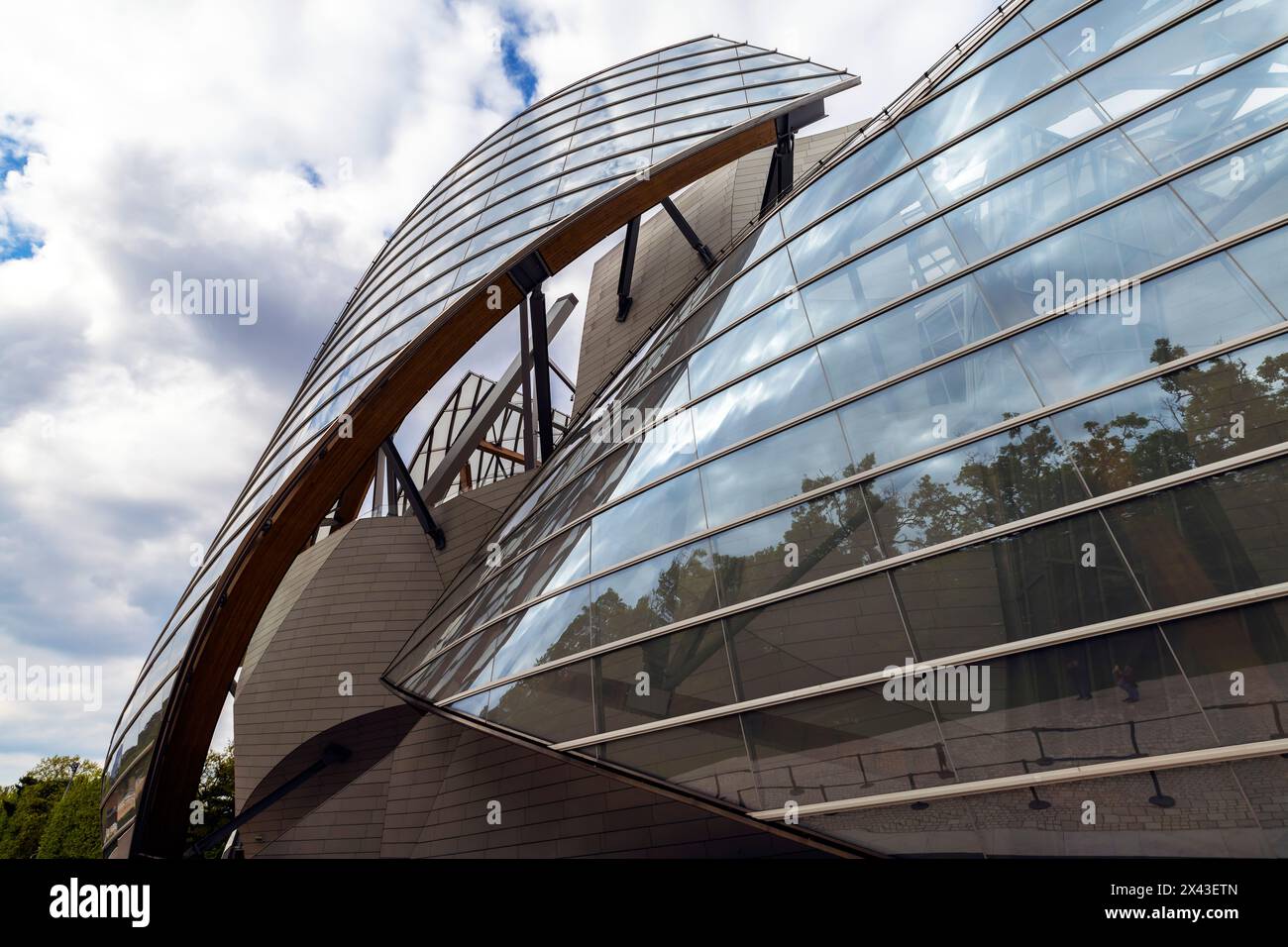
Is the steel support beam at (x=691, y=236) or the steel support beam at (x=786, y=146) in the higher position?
the steel support beam at (x=786, y=146)

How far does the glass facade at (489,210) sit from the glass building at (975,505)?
6367 mm

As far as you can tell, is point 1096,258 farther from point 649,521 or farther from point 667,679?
point 667,679

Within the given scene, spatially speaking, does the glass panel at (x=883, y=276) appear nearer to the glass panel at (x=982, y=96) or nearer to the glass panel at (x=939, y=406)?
the glass panel at (x=939, y=406)

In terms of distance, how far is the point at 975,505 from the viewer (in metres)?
7.12

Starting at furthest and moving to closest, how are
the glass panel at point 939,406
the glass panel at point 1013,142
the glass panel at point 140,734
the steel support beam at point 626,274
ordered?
the steel support beam at point 626,274 < the glass panel at point 140,734 < the glass panel at point 1013,142 < the glass panel at point 939,406

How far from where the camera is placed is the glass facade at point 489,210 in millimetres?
15602

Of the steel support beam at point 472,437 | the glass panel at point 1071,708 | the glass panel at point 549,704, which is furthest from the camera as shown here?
the steel support beam at point 472,437

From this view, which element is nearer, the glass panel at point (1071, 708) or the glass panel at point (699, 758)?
the glass panel at point (1071, 708)

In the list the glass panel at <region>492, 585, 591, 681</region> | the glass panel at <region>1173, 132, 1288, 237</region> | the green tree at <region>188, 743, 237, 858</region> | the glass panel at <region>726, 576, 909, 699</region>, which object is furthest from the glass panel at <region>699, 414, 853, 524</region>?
the green tree at <region>188, 743, 237, 858</region>

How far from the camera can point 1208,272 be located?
7.08 metres

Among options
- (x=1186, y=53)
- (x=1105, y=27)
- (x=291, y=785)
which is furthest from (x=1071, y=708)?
(x=291, y=785)

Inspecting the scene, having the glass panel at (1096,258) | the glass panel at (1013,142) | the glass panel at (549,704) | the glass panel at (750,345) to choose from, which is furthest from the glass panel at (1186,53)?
the glass panel at (549,704)

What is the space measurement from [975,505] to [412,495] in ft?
44.4

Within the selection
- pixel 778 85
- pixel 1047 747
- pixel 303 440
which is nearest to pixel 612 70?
pixel 778 85
